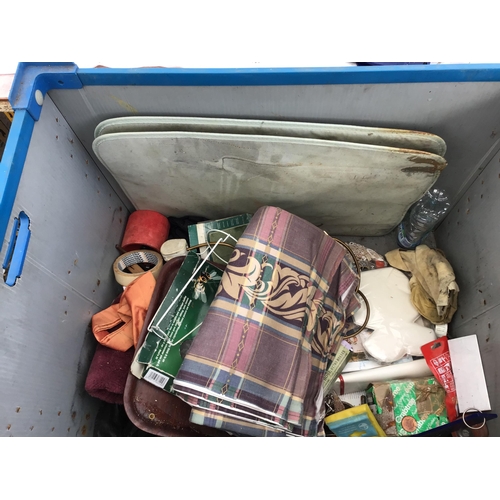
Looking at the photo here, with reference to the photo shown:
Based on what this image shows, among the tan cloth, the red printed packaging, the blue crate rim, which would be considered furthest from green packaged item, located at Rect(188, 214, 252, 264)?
the red printed packaging

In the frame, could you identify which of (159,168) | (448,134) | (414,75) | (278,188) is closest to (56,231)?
(159,168)

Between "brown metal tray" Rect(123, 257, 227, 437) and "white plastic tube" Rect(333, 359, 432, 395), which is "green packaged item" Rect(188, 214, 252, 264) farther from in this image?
"white plastic tube" Rect(333, 359, 432, 395)

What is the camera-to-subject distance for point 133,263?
1.20 m

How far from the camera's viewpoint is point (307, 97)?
34.4 inches

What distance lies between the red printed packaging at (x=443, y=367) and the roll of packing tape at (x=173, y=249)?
2.63 ft

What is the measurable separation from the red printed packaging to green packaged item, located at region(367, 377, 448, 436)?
0.06ft

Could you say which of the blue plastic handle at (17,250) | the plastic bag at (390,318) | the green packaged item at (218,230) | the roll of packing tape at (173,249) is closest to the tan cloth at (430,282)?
the plastic bag at (390,318)

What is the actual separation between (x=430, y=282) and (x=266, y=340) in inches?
25.2

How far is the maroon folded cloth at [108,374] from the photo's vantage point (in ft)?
3.24

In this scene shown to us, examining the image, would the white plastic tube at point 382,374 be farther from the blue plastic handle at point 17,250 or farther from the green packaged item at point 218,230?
the blue plastic handle at point 17,250

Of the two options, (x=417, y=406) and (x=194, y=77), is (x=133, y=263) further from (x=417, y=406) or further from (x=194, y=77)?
(x=417, y=406)
